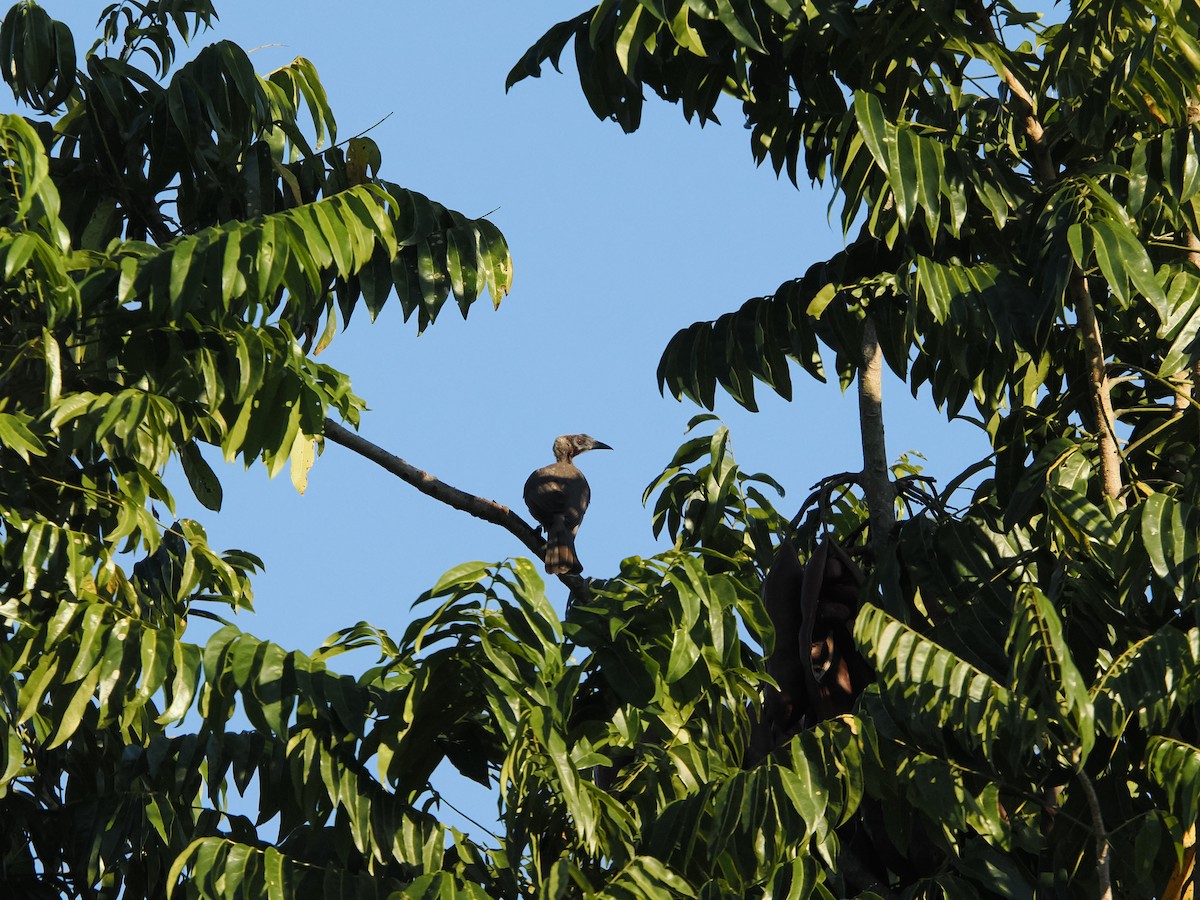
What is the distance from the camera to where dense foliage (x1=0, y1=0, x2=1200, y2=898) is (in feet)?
12.1

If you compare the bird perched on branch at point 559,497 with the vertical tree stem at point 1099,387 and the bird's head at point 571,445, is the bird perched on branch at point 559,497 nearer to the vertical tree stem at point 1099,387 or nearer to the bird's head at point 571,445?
the bird's head at point 571,445

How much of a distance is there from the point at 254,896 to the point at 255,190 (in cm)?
248

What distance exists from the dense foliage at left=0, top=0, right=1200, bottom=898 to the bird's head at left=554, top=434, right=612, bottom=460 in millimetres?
4043

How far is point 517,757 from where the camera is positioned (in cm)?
372

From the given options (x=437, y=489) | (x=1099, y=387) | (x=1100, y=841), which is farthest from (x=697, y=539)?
(x=1100, y=841)

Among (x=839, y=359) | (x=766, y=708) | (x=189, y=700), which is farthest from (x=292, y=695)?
(x=839, y=359)

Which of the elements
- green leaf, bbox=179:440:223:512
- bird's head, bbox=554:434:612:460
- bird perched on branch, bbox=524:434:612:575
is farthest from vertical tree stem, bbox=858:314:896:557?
bird's head, bbox=554:434:612:460

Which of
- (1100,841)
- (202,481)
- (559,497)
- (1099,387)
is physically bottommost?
(1100,841)

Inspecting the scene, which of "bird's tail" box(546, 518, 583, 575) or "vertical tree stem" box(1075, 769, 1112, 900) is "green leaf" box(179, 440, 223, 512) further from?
"bird's tail" box(546, 518, 583, 575)

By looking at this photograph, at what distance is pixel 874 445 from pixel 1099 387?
66 centimetres

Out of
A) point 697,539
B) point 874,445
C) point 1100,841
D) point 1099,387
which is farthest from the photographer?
point 697,539

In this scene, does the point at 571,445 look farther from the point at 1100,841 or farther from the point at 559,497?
the point at 1100,841

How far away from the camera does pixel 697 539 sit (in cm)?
552

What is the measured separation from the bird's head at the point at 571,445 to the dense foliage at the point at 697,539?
4.04 m
